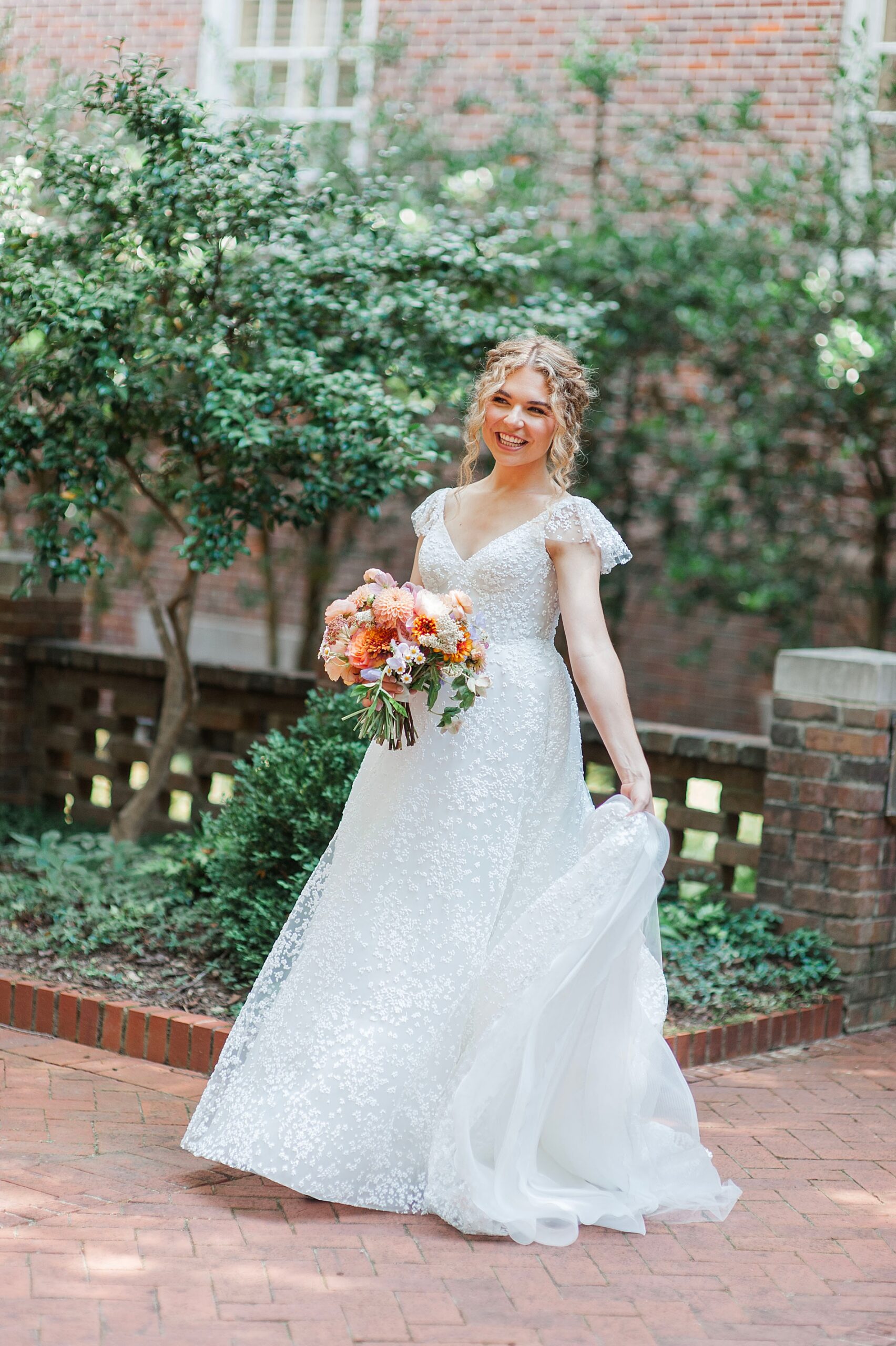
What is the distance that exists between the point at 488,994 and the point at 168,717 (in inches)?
123

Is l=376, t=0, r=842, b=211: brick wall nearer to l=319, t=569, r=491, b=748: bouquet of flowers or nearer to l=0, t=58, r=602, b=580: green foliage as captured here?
l=0, t=58, r=602, b=580: green foliage

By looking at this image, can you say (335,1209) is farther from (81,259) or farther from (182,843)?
(81,259)

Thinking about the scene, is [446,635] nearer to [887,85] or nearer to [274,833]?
[274,833]

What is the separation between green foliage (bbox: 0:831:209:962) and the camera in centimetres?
529

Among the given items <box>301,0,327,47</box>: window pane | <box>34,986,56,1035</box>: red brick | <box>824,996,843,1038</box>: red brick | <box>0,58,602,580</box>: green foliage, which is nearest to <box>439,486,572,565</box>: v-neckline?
<box>0,58,602,580</box>: green foliage

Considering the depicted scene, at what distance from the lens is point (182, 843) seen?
21.1ft

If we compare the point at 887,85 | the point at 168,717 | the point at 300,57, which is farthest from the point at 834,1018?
the point at 300,57

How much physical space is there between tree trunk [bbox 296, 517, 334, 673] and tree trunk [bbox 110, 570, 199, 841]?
3.07 meters

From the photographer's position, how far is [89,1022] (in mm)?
4844

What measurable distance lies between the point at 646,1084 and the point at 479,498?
5.20ft

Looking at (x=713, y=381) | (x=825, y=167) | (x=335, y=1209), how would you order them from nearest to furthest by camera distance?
(x=335, y=1209) < (x=825, y=167) < (x=713, y=381)

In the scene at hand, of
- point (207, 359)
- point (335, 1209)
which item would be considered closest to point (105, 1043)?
point (335, 1209)

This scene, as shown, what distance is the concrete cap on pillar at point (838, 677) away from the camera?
5566 mm

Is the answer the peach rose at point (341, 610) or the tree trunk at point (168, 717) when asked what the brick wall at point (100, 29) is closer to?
the tree trunk at point (168, 717)
